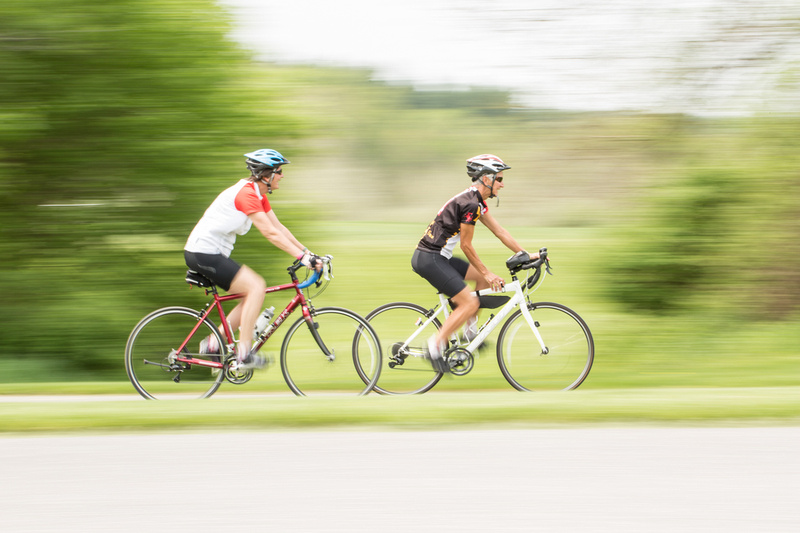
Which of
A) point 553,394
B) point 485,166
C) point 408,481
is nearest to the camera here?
point 408,481

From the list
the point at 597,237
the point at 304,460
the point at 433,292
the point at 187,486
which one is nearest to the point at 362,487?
the point at 304,460

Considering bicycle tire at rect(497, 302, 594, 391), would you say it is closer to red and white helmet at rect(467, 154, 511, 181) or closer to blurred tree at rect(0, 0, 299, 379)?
red and white helmet at rect(467, 154, 511, 181)

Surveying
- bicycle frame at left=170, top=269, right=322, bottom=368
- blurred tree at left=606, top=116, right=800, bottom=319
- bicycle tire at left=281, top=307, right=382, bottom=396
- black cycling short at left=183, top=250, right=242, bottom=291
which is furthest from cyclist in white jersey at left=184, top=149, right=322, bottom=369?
blurred tree at left=606, top=116, right=800, bottom=319

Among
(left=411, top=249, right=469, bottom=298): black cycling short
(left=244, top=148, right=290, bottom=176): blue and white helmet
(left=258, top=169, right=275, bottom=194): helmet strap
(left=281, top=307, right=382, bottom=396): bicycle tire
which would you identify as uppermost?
(left=244, top=148, right=290, bottom=176): blue and white helmet

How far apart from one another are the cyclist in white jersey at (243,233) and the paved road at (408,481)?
5.92 ft

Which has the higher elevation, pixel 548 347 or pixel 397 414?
pixel 548 347

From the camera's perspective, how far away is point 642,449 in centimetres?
428

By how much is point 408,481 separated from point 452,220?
310 cm

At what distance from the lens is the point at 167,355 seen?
6.57 metres

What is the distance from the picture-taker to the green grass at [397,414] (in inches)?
192

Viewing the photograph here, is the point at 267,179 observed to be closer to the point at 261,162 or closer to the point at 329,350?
the point at 261,162

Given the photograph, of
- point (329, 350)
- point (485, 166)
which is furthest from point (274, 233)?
point (485, 166)

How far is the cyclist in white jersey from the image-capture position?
6.21 m

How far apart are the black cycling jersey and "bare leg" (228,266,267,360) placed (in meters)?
1.39
